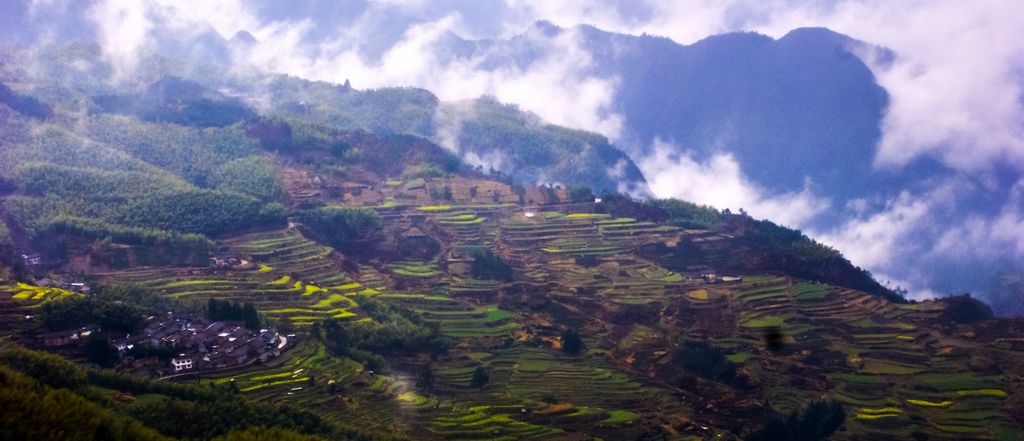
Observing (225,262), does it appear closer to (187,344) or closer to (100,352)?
(187,344)

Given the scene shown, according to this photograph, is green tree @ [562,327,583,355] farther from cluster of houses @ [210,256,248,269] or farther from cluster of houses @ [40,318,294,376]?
cluster of houses @ [210,256,248,269]

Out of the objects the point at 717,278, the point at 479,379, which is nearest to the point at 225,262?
the point at 479,379

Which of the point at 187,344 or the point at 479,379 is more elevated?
the point at 187,344

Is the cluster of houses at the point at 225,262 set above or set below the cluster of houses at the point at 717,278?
above

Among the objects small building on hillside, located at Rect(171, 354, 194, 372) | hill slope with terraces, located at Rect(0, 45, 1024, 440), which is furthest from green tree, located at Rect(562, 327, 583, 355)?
small building on hillside, located at Rect(171, 354, 194, 372)

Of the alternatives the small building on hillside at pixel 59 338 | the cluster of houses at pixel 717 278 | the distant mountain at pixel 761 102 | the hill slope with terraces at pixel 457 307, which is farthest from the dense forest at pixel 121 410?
the distant mountain at pixel 761 102

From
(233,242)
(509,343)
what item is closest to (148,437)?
(509,343)

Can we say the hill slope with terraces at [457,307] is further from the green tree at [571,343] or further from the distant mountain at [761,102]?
the distant mountain at [761,102]

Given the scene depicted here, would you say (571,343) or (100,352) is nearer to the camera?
(100,352)

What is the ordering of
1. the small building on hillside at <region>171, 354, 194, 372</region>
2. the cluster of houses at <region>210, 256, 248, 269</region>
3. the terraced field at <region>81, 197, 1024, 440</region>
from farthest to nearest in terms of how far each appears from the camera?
1. the cluster of houses at <region>210, 256, 248, 269</region>
2. the terraced field at <region>81, 197, 1024, 440</region>
3. the small building on hillside at <region>171, 354, 194, 372</region>

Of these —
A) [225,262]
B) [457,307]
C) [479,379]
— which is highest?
[225,262]
